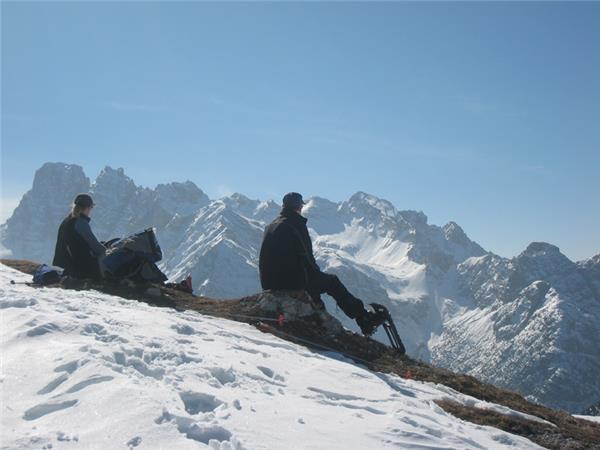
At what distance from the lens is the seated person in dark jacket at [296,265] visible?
16.1 m

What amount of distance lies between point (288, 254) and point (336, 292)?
5.49ft

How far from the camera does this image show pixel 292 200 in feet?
54.6

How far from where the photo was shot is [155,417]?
23.4 ft

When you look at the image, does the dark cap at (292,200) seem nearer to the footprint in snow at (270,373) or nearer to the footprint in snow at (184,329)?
the footprint in snow at (184,329)

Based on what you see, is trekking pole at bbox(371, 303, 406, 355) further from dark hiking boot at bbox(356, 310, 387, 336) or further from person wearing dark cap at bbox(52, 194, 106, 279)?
person wearing dark cap at bbox(52, 194, 106, 279)

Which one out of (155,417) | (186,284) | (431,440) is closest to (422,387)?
(431,440)

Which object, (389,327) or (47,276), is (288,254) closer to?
(389,327)

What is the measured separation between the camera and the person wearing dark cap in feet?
59.2

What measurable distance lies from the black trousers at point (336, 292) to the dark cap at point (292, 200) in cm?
201

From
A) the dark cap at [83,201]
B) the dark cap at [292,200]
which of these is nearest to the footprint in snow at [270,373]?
the dark cap at [292,200]

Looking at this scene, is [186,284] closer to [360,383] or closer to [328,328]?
[328,328]

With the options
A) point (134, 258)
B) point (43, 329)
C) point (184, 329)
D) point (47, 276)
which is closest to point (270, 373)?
point (184, 329)

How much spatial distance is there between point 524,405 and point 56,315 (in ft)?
34.1

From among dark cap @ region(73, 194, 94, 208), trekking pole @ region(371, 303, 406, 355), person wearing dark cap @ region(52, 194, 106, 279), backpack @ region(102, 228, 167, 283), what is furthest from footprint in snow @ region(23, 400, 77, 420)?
dark cap @ region(73, 194, 94, 208)
